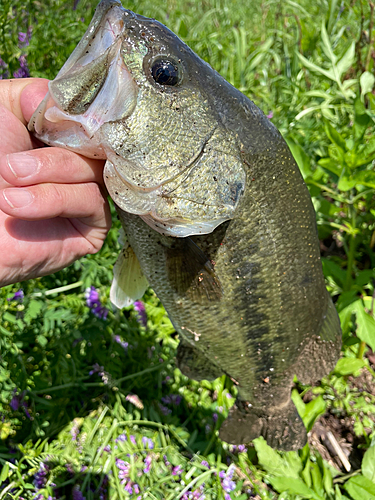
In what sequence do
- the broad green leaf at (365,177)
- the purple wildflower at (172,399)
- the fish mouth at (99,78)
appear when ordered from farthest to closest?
the purple wildflower at (172,399) → the broad green leaf at (365,177) → the fish mouth at (99,78)

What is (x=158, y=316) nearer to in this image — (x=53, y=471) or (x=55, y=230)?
(x=53, y=471)

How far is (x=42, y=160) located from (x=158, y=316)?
1.55 m

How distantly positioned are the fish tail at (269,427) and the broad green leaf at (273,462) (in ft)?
0.63

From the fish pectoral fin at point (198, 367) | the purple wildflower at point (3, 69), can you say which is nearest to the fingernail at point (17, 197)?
the fish pectoral fin at point (198, 367)

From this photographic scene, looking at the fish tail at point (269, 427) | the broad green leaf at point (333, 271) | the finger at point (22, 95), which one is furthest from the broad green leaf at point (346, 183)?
the finger at point (22, 95)

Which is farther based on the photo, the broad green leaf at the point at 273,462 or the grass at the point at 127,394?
the broad green leaf at the point at 273,462

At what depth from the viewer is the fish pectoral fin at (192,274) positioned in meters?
1.43

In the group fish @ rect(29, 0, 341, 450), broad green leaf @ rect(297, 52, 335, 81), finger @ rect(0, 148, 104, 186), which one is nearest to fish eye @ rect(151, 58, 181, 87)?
fish @ rect(29, 0, 341, 450)

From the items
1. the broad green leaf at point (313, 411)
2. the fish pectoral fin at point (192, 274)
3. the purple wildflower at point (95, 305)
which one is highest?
the fish pectoral fin at point (192, 274)

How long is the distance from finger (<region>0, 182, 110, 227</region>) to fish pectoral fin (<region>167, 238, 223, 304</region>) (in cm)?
31

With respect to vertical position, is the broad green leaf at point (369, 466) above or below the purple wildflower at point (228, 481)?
above

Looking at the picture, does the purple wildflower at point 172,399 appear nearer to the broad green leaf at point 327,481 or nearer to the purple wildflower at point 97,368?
the purple wildflower at point 97,368

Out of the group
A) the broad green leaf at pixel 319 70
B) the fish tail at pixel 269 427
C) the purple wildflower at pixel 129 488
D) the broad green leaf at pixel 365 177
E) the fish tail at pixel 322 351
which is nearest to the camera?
the fish tail at pixel 322 351

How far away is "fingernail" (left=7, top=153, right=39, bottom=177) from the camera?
1.17 m
